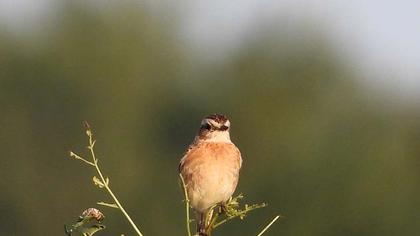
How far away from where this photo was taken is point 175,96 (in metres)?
48.0

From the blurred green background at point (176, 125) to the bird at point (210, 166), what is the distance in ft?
88.0

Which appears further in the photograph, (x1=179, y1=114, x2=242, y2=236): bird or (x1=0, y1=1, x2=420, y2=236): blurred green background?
(x1=0, y1=1, x2=420, y2=236): blurred green background

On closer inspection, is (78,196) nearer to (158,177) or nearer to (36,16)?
(158,177)

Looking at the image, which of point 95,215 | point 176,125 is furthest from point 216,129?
point 176,125

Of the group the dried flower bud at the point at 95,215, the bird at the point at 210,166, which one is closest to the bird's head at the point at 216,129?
the bird at the point at 210,166

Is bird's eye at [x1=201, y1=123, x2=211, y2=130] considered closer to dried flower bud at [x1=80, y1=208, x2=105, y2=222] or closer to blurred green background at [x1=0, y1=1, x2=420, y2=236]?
dried flower bud at [x1=80, y1=208, x2=105, y2=222]

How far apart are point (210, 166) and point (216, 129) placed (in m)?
0.29

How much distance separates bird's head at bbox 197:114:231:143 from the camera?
416 inches

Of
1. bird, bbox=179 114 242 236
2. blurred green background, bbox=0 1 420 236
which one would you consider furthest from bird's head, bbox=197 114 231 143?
blurred green background, bbox=0 1 420 236

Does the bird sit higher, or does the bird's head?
the bird's head

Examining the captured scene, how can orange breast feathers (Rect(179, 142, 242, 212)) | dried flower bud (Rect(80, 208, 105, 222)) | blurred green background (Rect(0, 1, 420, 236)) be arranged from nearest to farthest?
dried flower bud (Rect(80, 208, 105, 222)), orange breast feathers (Rect(179, 142, 242, 212)), blurred green background (Rect(0, 1, 420, 236))

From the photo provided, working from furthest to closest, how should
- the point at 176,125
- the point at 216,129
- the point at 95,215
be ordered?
the point at 176,125 → the point at 216,129 → the point at 95,215

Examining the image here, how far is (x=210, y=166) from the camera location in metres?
10.4

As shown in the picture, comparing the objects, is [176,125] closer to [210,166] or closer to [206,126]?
[206,126]
